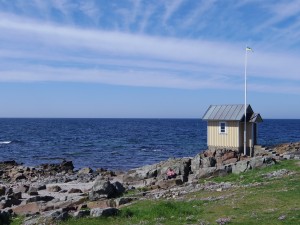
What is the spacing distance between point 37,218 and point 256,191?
10.3 meters

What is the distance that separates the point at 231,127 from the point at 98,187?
18.8 metres

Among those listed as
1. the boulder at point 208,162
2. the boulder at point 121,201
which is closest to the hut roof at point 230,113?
the boulder at point 208,162

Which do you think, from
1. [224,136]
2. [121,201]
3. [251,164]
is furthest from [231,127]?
[121,201]

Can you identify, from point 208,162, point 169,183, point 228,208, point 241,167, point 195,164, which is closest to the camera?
point 228,208

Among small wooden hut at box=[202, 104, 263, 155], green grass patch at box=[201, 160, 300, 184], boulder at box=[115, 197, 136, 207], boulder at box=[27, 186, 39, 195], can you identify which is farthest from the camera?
small wooden hut at box=[202, 104, 263, 155]

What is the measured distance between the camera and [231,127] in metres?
41.3

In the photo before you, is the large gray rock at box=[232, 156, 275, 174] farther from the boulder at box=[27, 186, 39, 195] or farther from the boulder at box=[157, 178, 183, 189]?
the boulder at box=[27, 186, 39, 195]

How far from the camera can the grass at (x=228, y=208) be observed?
54.0 ft

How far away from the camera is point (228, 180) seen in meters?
27.5

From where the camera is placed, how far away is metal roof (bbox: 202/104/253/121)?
4103cm

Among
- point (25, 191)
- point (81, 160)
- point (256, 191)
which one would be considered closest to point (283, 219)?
point (256, 191)

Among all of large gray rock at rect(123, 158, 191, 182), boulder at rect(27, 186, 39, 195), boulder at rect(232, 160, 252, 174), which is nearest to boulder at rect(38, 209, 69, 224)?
boulder at rect(27, 186, 39, 195)

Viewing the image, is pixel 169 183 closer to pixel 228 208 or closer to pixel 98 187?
pixel 98 187

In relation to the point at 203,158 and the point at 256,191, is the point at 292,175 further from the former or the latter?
the point at 203,158
